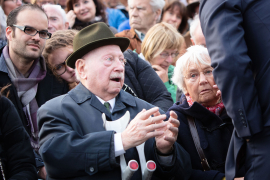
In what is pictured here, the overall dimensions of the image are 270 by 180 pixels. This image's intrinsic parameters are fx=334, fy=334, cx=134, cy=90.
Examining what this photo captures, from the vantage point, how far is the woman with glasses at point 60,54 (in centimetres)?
382

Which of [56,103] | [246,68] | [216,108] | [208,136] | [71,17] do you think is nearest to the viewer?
[246,68]

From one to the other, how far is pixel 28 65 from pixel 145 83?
4.40ft

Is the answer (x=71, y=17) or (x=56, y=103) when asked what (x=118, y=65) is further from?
(x=71, y=17)

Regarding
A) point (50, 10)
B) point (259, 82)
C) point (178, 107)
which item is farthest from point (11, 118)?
point (50, 10)

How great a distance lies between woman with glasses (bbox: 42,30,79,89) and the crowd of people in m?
0.01

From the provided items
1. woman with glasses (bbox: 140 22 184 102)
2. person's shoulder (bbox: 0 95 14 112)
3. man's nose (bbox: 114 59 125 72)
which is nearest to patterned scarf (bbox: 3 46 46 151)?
person's shoulder (bbox: 0 95 14 112)

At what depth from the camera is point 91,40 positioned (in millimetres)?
2646

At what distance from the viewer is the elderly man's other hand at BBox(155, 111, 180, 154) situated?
244 centimetres

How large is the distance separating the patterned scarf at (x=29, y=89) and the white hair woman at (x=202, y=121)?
1.53 meters

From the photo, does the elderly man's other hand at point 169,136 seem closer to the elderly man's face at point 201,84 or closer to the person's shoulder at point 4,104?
the elderly man's face at point 201,84

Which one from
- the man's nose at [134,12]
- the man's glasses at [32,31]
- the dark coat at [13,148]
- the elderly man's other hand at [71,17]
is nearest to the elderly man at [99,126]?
the dark coat at [13,148]

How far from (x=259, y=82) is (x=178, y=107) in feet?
3.39

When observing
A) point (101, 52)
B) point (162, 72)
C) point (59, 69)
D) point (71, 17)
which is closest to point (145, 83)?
point (162, 72)

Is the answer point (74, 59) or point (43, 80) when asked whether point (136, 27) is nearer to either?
point (43, 80)
